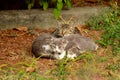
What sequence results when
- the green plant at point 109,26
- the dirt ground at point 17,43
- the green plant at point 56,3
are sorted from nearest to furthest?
the dirt ground at point 17,43
the green plant at point 109,26
the green plant at point 56,3

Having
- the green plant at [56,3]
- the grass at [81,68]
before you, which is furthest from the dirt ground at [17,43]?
the green plant at [56,3]

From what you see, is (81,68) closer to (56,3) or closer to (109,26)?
(109,26)

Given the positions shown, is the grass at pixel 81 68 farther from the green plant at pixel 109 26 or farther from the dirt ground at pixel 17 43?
the dirt ground at pixel 17 43

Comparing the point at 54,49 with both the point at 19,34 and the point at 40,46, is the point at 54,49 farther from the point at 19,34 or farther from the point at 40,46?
the point at 19,34

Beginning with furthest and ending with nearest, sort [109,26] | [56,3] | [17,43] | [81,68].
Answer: [56,3] → [109,26] → [17,43] → [81,68]

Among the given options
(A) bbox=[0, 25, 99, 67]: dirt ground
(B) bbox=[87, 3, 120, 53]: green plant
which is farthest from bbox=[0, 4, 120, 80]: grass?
(A) bbox=[0, 25, 99, 67]: dirt ground

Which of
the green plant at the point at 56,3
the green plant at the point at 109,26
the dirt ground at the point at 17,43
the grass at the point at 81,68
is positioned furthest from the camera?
the green plant at the point at 56,3

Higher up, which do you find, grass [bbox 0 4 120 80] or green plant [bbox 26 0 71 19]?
green plant [bbox 26 0 71 19]

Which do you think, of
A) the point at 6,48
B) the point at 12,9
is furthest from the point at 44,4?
the point at 6,48

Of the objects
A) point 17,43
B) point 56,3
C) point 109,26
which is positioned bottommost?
point 17,43

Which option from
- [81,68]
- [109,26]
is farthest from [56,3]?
[81,68]

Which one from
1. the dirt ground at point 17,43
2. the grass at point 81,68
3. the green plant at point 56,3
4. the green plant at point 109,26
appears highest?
the green plant at point 56,3

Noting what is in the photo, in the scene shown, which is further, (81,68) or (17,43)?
(17,43)

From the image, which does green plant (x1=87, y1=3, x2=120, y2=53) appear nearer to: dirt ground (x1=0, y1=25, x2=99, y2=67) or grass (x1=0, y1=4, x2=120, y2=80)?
grass (x1=0, y1=4, x2=120, y2=80)
